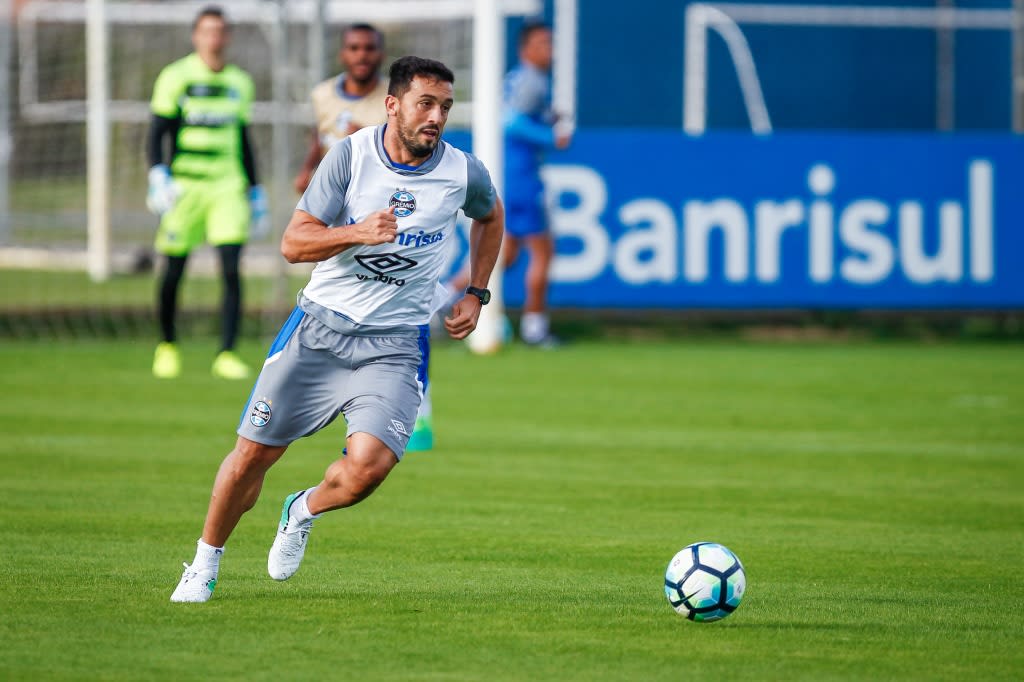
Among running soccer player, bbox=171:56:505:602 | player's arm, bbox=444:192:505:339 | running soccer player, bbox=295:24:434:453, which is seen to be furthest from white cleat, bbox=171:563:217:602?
running soccer player, bbox=295:24:434:453

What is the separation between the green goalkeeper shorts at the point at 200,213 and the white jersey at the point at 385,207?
6.96m

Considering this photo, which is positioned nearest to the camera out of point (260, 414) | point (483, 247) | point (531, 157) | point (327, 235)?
point (327, 235)

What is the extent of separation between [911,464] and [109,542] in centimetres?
492

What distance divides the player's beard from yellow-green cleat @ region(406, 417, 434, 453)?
371cm

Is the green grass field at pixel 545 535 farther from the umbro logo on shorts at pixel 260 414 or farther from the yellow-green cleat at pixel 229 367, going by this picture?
the umbro logo on shorts at pixel 260 414

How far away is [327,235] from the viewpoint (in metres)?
6.05

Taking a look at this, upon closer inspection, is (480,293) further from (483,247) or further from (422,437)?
(422,437)

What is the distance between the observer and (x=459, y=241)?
16594 millimetres

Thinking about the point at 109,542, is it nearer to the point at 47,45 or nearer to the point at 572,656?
the point at 572,656

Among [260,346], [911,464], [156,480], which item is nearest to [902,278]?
[260,346]

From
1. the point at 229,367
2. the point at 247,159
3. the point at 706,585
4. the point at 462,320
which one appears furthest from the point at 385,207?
the point at 247,159

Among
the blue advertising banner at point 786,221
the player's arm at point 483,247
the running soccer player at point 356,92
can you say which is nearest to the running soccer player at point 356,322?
the player's arm at point 483,247

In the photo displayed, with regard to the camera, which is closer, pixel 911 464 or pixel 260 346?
pixel 911 464

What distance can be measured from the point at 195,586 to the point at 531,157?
10.5 meters
